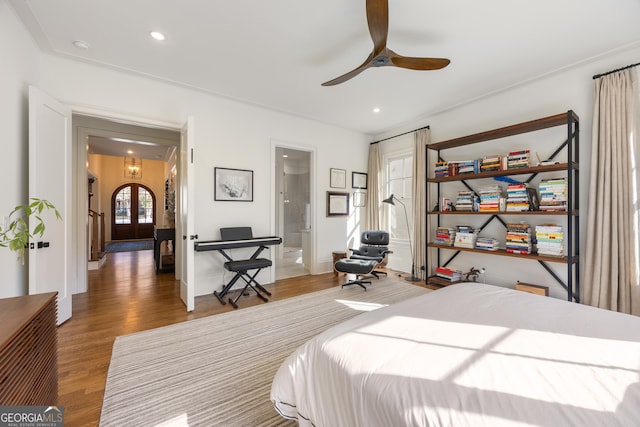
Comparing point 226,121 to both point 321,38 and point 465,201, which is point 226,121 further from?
point 465,201

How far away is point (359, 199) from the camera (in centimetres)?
547

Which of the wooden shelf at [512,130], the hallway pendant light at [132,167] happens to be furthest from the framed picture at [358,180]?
the hallway pendant light at [132,167]

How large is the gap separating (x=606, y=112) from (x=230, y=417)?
4318 millimetres

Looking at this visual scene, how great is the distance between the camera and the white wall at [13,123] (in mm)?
2006

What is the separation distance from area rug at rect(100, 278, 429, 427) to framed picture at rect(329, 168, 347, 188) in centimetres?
247

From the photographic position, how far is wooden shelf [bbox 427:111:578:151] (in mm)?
2855

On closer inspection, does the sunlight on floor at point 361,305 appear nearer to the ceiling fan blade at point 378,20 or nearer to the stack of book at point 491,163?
the stack of book at point 491,163

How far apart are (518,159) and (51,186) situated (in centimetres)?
520

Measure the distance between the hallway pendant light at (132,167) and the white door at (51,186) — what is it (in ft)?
24.8

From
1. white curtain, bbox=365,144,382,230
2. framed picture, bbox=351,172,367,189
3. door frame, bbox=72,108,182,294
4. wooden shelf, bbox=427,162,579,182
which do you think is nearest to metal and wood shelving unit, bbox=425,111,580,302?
wooden shelf, bbox=427,162,579,182

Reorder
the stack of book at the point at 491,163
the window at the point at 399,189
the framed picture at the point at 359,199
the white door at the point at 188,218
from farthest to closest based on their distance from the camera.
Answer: the framed picture at the point at 359,199 → the window at the point at 399,189 → the stack of book at the point at 491,163 → the white door at the point at 188,218

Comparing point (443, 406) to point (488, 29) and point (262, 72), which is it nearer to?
point (488, 29)

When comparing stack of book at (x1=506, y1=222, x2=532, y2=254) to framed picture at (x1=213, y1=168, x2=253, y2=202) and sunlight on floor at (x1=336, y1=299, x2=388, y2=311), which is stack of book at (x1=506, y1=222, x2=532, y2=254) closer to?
sunlight on floor at (x1=336, y1=299, x2=388, y2=311)

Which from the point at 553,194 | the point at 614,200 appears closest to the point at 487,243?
the point at 553,194
